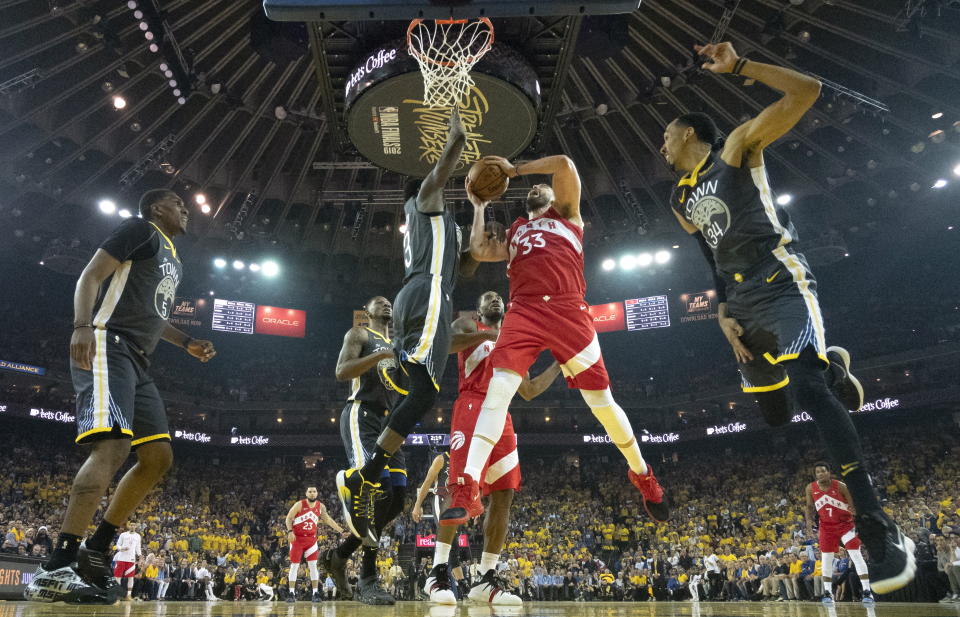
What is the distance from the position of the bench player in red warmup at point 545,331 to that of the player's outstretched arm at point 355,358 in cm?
149

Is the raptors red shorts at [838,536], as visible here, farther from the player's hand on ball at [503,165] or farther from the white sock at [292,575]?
the white sock at [292,575]

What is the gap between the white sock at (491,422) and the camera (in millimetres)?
3725

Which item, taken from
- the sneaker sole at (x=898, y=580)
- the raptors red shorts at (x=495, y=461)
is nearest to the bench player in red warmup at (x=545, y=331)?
the raptors red shorts at (x=495, y=461)

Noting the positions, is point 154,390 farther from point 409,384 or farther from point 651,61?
point 651,61

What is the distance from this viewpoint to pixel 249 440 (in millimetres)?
29234

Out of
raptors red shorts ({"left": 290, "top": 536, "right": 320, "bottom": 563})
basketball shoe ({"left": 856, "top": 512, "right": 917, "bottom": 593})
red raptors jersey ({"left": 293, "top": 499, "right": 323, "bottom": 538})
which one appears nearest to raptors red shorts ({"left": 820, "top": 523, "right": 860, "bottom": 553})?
basketball shoe ({"left": 856, "top": 512, "right": 917, "bottom": 593})

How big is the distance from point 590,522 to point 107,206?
20.2 metres

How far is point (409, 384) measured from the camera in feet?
14.3

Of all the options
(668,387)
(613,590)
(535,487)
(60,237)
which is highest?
(60,237)

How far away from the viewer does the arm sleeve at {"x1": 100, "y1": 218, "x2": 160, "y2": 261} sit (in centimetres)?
394

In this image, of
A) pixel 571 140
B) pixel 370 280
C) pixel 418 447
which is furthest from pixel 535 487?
pixel 571 140

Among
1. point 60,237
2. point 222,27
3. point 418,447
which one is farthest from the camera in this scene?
point 418,447

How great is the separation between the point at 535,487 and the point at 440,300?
25.4 m

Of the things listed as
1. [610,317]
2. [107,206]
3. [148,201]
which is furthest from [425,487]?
[610,317]
